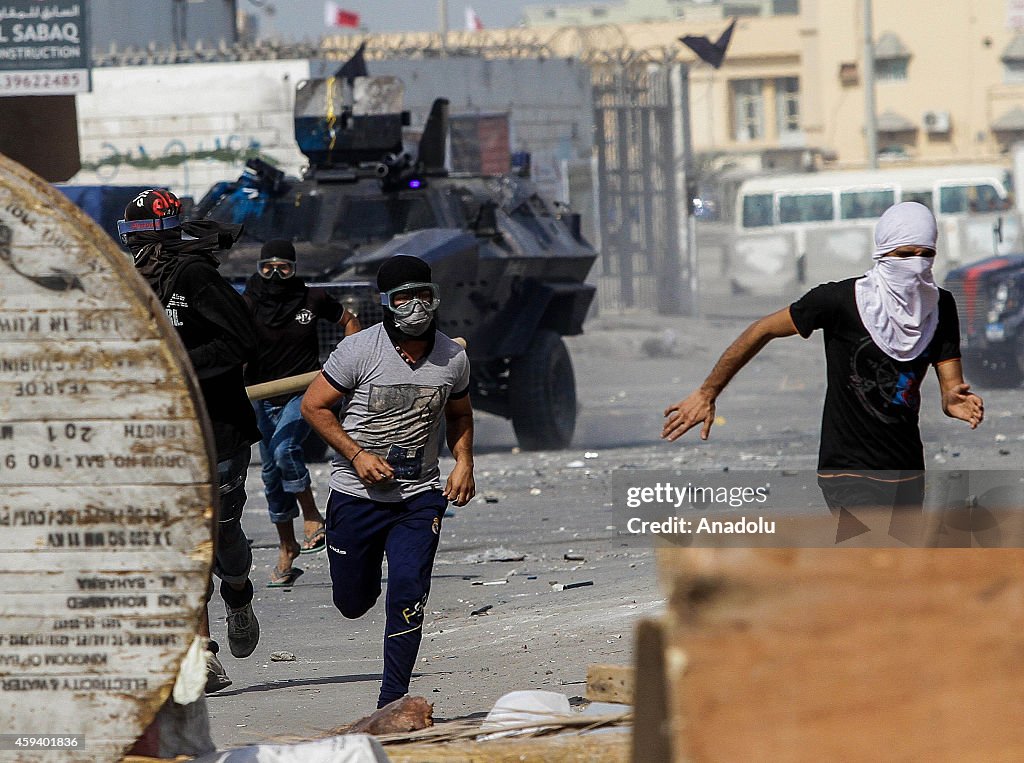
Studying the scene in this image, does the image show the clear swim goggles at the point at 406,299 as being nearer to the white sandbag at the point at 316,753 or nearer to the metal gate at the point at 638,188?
the white sandbag at the point at 316,753

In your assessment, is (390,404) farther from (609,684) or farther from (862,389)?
(862,389)

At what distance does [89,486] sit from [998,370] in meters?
15.0

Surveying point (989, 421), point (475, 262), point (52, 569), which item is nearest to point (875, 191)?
point (989, 421)

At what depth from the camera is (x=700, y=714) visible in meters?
2.31

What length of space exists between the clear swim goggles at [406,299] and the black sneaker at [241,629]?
1.36 meters

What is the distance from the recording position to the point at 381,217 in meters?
13.2

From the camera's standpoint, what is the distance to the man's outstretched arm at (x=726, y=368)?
4.81 metres

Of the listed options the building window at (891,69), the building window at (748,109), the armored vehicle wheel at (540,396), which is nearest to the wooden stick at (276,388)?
the armored vehicle wheel at (540,396)

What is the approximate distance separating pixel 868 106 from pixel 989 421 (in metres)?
19.2

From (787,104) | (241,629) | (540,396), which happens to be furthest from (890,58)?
(241,629)

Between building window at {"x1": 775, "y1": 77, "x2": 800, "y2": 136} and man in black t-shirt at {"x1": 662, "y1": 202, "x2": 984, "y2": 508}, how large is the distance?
182 ft

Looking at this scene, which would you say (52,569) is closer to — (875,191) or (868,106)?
(875,191)

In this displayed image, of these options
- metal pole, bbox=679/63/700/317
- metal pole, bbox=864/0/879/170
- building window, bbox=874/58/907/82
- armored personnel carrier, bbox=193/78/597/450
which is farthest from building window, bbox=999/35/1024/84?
armored personnel carrier, bbox=193/78/597/450

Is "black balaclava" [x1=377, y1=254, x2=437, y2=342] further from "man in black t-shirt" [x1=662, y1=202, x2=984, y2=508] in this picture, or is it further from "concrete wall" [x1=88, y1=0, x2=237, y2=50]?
"concrete wall" [x1=88, y1=0, x2=237, y2=50]
